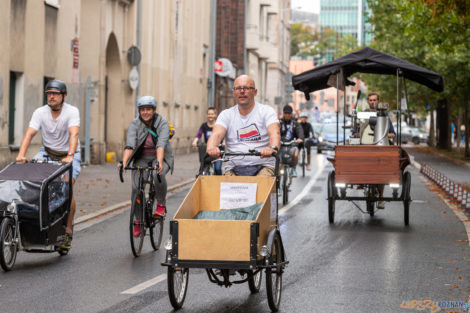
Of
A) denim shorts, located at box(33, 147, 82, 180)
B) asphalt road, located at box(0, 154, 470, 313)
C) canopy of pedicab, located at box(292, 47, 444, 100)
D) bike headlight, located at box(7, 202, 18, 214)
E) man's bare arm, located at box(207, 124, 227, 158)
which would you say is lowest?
asphalt road, located at box(0, 154, 470, 313)

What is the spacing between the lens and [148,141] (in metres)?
11.1

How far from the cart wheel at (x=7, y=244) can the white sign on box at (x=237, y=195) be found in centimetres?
236

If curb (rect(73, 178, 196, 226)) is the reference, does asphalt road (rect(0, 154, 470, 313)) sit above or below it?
below

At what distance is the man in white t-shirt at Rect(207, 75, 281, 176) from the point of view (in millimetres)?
8531

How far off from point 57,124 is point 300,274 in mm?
3106

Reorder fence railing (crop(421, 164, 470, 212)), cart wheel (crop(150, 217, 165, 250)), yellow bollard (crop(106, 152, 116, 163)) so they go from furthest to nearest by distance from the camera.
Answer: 1. yellow bollard (crop(106, 152, 116, 163))
2. fence railing (crop(421, 164, 470, 212))
3. cart wheel (crop(150, 217, 165, 250))

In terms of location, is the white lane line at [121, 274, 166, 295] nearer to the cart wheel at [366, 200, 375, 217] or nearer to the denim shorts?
Result: the denim shorts

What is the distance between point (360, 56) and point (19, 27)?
32.9ft

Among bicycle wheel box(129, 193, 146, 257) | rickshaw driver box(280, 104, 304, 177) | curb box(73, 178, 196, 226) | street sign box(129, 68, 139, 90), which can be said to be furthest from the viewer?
street sign box(129, 68, 139, 90)

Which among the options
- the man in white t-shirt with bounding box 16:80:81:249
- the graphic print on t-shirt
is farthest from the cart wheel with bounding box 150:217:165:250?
the graphic print on t-shirt

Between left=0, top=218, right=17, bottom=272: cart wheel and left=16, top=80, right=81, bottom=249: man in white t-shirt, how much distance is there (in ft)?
2.72

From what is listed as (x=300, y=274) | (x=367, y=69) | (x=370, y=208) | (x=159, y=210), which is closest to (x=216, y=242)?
(x=300, y=274)

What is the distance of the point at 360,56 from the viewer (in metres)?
15.8

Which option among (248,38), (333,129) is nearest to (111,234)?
(333,129)
